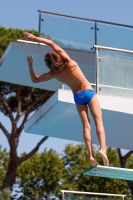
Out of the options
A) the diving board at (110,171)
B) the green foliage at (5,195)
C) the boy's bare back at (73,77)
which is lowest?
the diving board at (110,171)

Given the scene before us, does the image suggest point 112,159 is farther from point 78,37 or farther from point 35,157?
point 78,37

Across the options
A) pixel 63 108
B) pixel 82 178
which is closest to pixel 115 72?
pixel 63 108

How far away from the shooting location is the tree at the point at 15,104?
71.9 ft

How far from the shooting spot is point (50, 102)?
448 inches

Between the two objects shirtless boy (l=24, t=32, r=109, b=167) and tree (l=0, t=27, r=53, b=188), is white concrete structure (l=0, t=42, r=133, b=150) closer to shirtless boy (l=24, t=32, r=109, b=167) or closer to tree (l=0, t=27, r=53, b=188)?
shirtless boy (l=24, t=32, r=109, b=167)

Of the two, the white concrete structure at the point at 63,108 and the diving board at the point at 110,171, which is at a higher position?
the white concrete structure at the point at 63,108

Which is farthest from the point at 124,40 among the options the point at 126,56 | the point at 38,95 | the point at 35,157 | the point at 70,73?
the point at 35,157

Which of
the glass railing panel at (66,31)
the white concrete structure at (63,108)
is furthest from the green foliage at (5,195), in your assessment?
the glass railing panel at (66,31)

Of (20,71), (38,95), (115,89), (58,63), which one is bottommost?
(58,63)

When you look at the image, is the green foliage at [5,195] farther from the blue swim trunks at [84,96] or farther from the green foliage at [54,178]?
the blue swim trunks at [84,96]

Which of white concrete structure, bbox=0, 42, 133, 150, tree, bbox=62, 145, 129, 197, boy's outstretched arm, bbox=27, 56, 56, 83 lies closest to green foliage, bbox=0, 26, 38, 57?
white concrete structure, bbox=0, 42, 133, 150

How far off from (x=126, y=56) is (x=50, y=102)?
185cm

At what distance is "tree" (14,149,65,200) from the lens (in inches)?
1045

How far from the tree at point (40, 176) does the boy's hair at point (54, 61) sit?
19.1 m
